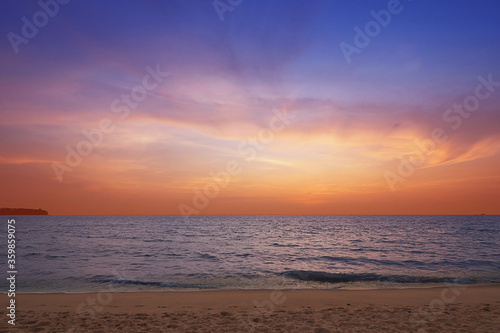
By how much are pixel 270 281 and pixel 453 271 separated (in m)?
15.9

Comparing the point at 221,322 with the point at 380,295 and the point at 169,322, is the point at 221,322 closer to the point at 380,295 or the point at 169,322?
the point at 169,322

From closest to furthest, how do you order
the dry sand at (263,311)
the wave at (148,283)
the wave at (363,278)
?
1. the dry sand at (263,311)
2. the wave at (148,283)
3. the wave at (363,278)

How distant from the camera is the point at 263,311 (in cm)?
1277

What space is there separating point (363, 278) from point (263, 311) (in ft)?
Answer: 42.0

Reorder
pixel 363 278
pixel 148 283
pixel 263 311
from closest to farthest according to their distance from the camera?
1. pixel 263 311
2. pixel 148 283
3. pixel 363 278

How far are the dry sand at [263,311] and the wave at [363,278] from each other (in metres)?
4.18

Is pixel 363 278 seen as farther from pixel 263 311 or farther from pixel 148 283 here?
pixel 148 283

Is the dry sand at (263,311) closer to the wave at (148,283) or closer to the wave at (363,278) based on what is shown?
the wave at (148,283)

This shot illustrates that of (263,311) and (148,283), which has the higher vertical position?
(263,311)

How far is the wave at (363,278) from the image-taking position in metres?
21.7

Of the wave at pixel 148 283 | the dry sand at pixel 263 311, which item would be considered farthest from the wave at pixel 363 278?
the wave at pixel 148 283

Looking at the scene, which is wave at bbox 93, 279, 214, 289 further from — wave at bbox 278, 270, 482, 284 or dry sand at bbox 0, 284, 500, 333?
wave at bbox 278, 270, 482, 284

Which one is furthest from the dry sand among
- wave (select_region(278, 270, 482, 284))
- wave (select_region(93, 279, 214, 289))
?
wave (select_region(278, 270, 482, 284))

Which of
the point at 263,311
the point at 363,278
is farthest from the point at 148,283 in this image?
the point at 363,278
